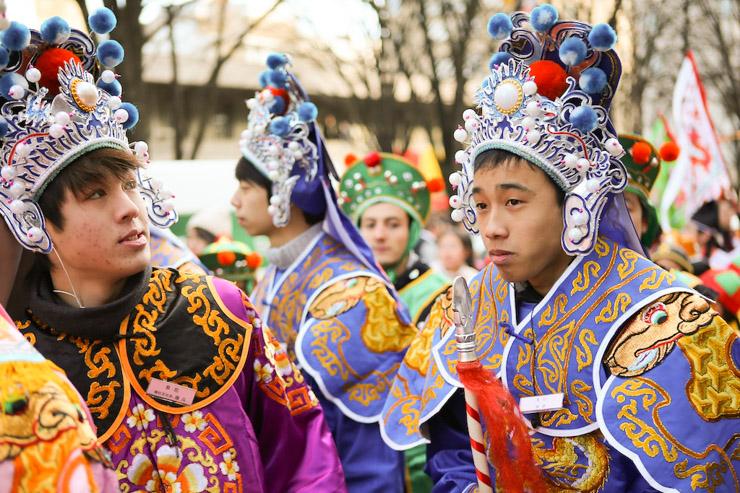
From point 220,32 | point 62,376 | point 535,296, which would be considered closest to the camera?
point 62,376

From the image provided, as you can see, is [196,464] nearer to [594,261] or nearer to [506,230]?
[506,230]

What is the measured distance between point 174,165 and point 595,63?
727cm

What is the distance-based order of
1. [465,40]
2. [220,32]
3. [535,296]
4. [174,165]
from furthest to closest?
[465,40] < [220,32] < [174,165] < [535,296]

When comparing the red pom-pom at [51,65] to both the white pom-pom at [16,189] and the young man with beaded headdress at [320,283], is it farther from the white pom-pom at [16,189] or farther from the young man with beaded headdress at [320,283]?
the young man with beaded headdress at [320,283]

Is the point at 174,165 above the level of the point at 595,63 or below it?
below

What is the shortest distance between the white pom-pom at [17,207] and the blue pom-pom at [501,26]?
1572mm

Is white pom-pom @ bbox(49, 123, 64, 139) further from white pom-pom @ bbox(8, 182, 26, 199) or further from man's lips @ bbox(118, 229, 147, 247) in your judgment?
man's lips @ bbox(118, 229, 147, 247)

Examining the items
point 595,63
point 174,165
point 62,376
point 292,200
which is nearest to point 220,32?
point 174,165

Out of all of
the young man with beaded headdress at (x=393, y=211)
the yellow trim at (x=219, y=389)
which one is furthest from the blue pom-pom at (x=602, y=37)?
the young man with beaded headdress at (x=393, y=211)

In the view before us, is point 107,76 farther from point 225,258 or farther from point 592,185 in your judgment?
point 225,258

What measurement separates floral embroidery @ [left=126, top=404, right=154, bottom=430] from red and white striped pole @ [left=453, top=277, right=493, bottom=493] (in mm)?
916

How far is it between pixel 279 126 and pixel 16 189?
7.39ft

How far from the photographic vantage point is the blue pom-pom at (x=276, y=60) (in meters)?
4.60

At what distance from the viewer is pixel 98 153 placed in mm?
2539
